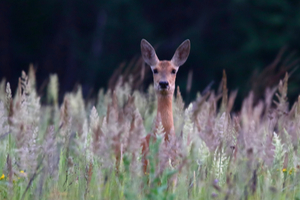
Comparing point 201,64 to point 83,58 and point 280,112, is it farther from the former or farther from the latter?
point 280,112

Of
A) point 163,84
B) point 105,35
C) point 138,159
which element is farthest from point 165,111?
point 105,35

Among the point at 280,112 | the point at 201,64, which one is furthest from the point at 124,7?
the point at 280,112

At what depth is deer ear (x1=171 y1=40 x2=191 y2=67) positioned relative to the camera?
468 centimetres

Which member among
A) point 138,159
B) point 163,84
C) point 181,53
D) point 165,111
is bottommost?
point 138,159

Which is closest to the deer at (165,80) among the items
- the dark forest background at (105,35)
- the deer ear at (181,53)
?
the deer ear at (181,53)

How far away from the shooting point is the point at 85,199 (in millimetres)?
2715

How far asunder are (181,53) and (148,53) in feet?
1.06

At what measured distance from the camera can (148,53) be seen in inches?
187

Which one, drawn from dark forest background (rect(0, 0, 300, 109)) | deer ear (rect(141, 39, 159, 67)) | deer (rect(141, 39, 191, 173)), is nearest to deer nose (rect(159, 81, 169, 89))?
deer (rect(141, 39, 191, 173))

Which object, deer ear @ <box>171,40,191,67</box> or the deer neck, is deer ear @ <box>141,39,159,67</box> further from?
the deer neck

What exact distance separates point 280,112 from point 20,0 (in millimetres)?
17707

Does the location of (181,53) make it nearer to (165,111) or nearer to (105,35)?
(165,111)

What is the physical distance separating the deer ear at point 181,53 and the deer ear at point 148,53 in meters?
0.18

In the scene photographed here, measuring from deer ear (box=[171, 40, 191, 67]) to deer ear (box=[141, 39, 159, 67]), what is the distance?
181 mm
